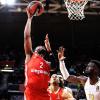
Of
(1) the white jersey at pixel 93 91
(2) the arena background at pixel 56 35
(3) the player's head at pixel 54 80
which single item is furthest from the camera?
(2) the arena background at pixel 56 35

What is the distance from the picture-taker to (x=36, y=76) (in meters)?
4.66

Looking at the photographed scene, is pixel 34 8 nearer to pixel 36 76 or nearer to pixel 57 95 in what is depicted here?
pixel 36 76

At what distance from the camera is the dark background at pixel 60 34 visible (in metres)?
13.1

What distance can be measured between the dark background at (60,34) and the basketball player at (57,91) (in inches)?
307

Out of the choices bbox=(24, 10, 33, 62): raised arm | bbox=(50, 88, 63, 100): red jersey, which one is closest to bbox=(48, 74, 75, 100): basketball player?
bbox=(50, 88, 63, 100): red jersey

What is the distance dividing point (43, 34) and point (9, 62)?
1.99m

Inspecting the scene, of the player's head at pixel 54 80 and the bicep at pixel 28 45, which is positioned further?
the player's head at pixel 54 80

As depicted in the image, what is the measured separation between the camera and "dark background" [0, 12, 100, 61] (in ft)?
43.1

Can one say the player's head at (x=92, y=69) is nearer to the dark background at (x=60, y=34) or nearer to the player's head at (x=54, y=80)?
the player's head at (x=54, y=80)

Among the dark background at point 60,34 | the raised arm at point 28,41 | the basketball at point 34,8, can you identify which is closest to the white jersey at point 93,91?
the raised arm at point 28,41

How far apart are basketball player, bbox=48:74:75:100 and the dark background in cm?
781

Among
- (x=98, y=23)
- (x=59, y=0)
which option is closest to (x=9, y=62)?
(x=59, y=0)

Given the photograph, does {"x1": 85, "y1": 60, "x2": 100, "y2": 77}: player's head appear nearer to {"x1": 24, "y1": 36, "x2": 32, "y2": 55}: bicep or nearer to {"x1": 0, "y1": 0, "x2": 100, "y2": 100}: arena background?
{"x1": 24, "y1": 36, "x2": 32, "y2": 55}: bicep

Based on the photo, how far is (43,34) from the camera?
526 inches
